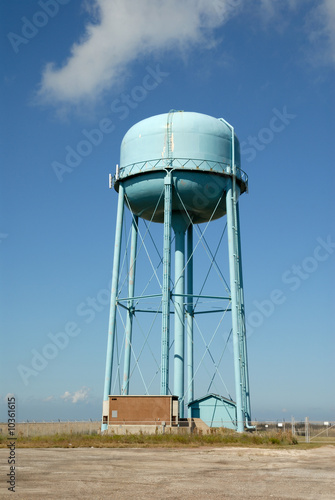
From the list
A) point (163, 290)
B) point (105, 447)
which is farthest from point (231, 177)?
point (105, 447)

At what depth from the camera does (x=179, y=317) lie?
3155cm

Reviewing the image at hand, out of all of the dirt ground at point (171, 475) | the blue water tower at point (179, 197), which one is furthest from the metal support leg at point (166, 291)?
the dirt ground at point (171, 475)

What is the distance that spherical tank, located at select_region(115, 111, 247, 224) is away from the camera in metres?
29.6

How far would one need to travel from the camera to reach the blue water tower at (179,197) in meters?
28.9

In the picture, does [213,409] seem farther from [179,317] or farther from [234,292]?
[234,292]

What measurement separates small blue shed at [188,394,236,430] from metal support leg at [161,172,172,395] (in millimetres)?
4031

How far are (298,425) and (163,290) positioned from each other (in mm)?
9379

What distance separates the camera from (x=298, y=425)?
29547 millimetres

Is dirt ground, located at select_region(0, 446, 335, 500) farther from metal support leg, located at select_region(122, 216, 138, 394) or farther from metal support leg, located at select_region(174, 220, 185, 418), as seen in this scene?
metal support leg, located at select_region(122, 216, 138, 394)

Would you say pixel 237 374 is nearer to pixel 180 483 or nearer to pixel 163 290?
pixel 163 290

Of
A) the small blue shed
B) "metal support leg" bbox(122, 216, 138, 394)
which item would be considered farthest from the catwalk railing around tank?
the small blue shed

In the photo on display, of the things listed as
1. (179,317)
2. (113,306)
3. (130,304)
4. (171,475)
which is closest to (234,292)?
(179,317)

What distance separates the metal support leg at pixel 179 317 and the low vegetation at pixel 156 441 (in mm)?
5600

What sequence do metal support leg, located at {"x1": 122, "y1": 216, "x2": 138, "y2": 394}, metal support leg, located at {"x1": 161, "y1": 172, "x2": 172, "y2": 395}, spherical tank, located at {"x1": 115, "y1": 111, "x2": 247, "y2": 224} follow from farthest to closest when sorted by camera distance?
metal support leg, located at {"x1": 122, "y1": 216, "x2": 138, "y2": 394} → spherical tank, located at {"x1": 115, "y1": 111, "x2": 247, "y2": 224} → metal support leg, located at {"x1": 161, "y1": 172, "x2": 172, "y2": 395}
